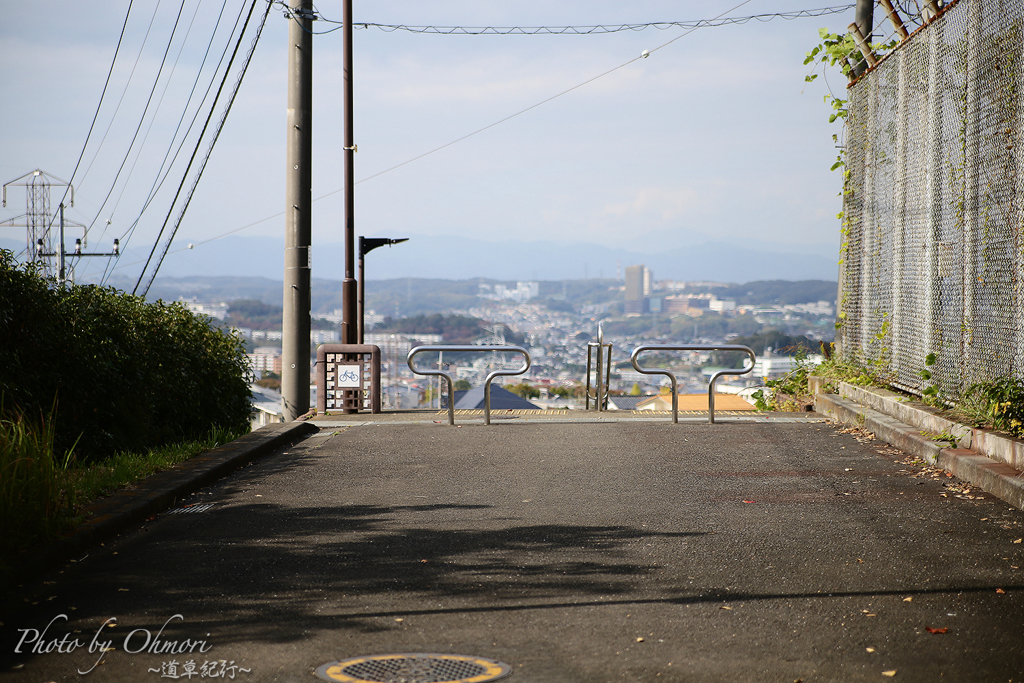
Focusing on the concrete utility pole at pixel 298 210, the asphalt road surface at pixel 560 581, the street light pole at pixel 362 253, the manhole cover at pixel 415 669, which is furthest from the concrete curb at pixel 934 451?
the street light pole at pixel 362 253

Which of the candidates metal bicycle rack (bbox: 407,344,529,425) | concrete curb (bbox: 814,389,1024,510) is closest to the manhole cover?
concrete curb (bbox: 814,389,1024,510)

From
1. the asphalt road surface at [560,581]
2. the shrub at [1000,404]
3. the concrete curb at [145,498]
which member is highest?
the shrub at [1000,404]

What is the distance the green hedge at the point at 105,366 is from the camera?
6926 mm

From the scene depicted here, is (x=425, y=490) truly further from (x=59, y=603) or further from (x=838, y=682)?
(x=838, y=682)

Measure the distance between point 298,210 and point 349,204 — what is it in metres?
1.95

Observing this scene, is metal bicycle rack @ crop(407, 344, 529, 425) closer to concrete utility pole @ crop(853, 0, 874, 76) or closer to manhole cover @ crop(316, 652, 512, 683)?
concrete utility pole @ crop(853, 0, 874, 76)

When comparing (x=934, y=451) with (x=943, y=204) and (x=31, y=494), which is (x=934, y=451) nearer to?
(x=943, y=204)

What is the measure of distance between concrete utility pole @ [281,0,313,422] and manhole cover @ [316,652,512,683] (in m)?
9.46

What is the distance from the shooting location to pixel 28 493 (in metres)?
4.75

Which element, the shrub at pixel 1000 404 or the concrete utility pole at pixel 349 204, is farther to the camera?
the concrete utility pole at pixel 349 204

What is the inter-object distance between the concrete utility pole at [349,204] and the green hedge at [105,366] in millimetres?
2660

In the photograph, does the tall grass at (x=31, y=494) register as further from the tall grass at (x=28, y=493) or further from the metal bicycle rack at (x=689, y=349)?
the metal bicycle rack at (x=689, y=349)

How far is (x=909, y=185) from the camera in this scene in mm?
9203

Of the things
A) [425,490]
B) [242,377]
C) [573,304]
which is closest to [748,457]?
[425,490]
